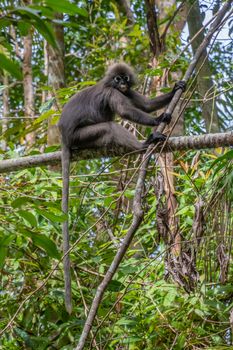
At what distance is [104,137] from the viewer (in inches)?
174

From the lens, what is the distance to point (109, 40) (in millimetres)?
7664

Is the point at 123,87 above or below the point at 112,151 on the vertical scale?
above

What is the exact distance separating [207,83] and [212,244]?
275 centimetres

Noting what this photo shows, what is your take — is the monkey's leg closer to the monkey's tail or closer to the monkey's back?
the monkey's back

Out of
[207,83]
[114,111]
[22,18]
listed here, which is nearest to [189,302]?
[114,111]

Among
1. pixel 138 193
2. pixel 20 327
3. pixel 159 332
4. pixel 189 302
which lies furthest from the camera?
pixel 20 327

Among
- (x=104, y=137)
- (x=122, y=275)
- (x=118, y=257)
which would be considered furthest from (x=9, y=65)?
(x=104, y=137)

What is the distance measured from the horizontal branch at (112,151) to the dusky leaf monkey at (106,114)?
0.20 ft

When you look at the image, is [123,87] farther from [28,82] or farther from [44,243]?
[44,243]

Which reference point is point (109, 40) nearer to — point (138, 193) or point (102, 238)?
point (102, 238)

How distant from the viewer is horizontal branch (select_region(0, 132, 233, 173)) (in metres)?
3.25

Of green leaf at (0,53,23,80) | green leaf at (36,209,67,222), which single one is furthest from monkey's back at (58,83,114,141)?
green leaf at (0,53,23,80)

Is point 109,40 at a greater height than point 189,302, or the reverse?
point 109,40

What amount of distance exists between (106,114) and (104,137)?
1.81 feet
